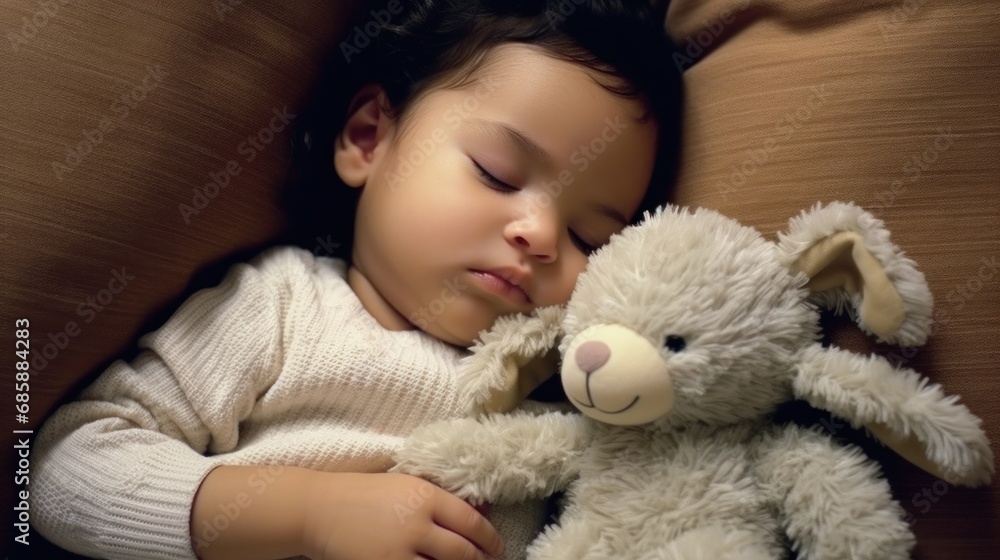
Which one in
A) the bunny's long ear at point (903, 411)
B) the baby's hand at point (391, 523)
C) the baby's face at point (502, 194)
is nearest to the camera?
the bunny's long ear at point (903, 411)

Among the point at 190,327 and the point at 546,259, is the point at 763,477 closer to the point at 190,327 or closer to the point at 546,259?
the point at 546,259

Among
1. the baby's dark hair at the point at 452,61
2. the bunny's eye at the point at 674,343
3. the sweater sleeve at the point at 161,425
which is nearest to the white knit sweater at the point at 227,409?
the sweater sleeve at the point at 161,425

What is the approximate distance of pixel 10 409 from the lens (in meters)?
0.75

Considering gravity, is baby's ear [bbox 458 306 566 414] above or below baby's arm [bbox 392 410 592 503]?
above

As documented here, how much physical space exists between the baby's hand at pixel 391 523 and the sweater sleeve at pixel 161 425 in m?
0.14

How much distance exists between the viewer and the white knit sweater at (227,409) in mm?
751

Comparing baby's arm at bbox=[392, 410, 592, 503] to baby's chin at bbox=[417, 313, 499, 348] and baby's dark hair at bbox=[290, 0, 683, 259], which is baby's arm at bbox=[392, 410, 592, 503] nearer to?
baby's chin at bbox=[417, 313, 499, 348]

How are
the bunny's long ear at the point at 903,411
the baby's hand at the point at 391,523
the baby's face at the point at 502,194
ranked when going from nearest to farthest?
the bunny's long ear at the point at 903,411
the baby's hand at the point at 391,523
the baby's face at the point at 502,194

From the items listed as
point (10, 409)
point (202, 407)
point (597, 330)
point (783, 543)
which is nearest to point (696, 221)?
point (597, 330)

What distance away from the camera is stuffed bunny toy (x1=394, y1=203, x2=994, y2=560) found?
62cm

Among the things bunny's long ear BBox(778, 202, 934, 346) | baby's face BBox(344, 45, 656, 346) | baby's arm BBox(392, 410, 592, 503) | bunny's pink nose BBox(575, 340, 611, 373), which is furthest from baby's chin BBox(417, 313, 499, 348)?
bunny's long ear BBox(778, 202, 934, 346)

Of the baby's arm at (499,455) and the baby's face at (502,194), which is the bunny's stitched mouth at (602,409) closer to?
the baby's arm at (499,455)

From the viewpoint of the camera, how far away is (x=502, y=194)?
0.86 m

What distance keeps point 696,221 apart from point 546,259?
207mm
